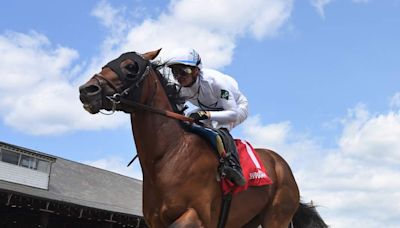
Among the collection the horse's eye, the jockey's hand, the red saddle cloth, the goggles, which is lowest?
the red saddle cloth

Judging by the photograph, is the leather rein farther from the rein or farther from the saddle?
the saddle

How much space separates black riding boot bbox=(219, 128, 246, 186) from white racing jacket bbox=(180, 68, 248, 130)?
0.57 ft

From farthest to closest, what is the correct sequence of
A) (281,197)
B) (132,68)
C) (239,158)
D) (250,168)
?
1. (281,197)
2. (250,168)
3. (239,158)
4. (132,68)

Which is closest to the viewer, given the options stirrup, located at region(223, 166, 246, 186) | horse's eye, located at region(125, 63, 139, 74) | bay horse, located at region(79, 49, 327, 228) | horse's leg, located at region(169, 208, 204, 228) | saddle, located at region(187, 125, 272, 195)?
horse's leg, located at region(169, 208, 204, 228)

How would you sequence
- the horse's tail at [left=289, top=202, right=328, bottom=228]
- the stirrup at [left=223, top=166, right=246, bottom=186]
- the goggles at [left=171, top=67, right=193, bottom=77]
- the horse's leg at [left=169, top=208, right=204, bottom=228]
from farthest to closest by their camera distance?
the horse's tail at [left=289, top=202, right=328, bottom=228]
the goggles at [left=171, top=67, right=193, bottom=77]
the stirrup at [left=223, top=166, right=246, bottom=186]
the horse's leg at [left=169, top=208, right=204, bottom=228]

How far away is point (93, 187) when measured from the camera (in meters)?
31.5

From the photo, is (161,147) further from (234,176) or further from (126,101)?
(234,176)

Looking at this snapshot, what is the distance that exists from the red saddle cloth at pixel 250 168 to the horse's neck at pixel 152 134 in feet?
2.80

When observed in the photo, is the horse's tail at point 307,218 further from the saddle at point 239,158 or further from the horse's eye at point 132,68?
the horse's eye at point 132,68

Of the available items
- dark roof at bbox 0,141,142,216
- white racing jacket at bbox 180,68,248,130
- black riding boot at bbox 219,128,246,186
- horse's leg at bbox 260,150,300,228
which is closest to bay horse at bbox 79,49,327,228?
black riding boot at bbox 219,128,246,186

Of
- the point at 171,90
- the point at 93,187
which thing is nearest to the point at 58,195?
the point at 93,187

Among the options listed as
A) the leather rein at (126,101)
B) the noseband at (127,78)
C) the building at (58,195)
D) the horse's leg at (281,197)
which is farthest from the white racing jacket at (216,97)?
the building at (58,195)

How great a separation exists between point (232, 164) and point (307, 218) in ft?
9.79

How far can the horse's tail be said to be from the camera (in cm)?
807
